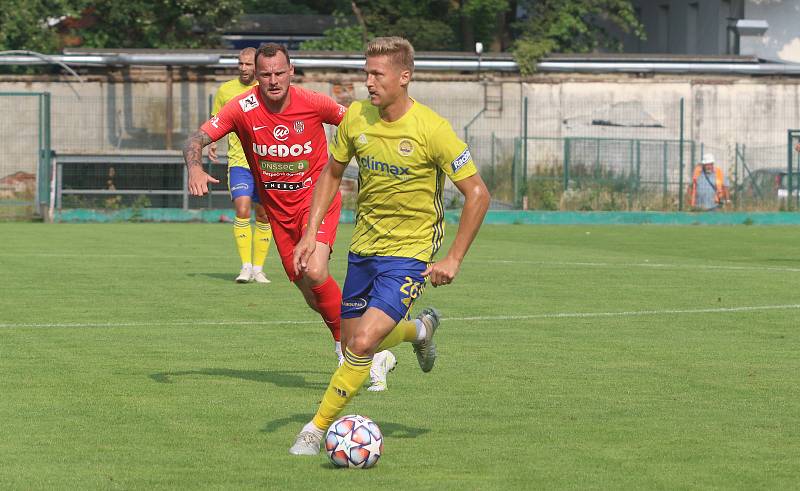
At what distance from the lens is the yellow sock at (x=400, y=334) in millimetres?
8000

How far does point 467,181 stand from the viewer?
7680mm

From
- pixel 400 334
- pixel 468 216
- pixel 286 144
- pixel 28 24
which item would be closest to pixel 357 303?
pixel 400 334

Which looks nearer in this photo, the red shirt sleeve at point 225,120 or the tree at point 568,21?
the red shirt sleeve at point 225,120

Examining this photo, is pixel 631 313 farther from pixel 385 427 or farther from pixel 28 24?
pixel 28 24

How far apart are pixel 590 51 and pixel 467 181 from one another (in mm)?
39783

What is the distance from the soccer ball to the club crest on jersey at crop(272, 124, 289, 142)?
11.7 ft

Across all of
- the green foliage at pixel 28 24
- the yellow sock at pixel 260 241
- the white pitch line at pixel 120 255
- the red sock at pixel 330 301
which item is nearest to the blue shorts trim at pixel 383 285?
the red sock at pixel 330 301

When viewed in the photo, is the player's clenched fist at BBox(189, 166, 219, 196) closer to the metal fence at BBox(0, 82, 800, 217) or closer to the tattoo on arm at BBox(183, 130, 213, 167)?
the tattoo on arm at BBox(183, 130, 213, 167)

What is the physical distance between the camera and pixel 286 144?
33.5ft

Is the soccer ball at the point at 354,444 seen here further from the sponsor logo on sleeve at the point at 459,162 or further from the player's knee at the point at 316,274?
the player's knee at the point at 316,274

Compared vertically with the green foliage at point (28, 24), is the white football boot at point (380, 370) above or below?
below

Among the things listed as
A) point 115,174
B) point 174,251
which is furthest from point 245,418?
point 115,174

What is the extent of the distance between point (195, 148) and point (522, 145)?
24820 mm

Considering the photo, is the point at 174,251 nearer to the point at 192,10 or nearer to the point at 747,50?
the point at 192,10
